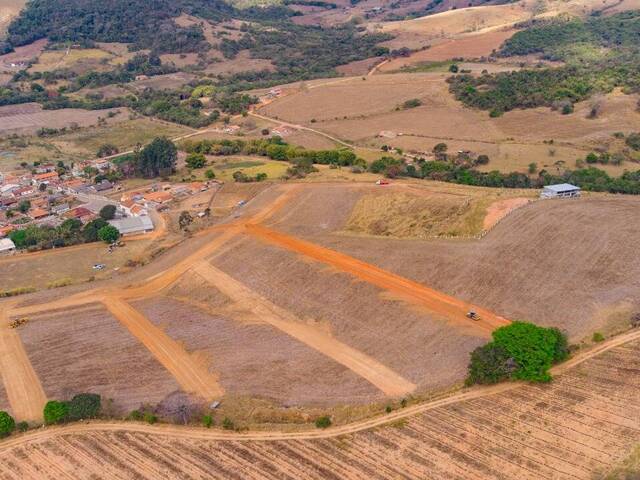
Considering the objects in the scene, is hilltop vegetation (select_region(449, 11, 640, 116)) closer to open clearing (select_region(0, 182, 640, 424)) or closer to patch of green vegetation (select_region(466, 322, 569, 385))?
open clearing (select_region(0, 182, 640, 424))

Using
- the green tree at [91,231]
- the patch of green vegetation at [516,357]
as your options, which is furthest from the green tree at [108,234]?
the patch of green vegetation at [516,357]

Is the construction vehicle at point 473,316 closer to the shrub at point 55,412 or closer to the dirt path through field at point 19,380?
the shrub at point 55,412

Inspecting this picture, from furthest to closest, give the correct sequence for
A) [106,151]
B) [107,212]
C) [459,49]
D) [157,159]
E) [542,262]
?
[459,49] → [106,151] → [157,159] → [107,212] → [542,262]

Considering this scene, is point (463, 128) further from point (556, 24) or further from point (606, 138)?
point (556, 24)

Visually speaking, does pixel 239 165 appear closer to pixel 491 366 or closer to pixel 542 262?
pixel 542 262

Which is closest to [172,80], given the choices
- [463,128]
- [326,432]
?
[463,128]

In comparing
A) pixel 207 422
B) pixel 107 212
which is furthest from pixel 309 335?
pixel 107 212

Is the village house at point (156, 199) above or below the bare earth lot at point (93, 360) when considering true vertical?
above
